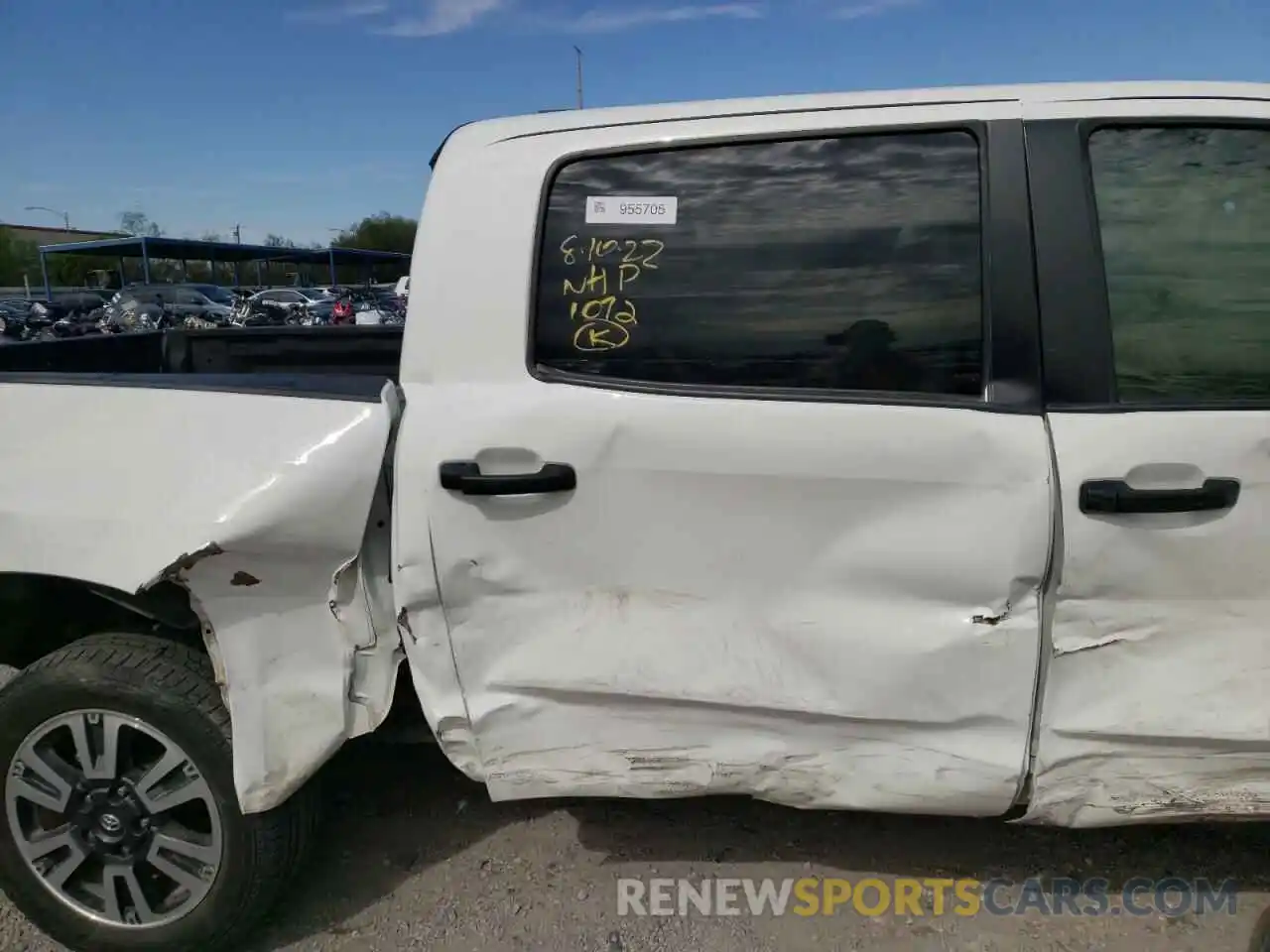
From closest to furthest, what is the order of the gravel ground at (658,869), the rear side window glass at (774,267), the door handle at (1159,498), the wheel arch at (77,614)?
the door handle at (1159,498) < the rear side window glass at (774,267) < the wheel arch at (77,614) < the gravel ground at (658,869)

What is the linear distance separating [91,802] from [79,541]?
0.67 m

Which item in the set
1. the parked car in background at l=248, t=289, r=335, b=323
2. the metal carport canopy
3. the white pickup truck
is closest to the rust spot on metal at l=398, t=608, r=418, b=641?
the white pickup truck

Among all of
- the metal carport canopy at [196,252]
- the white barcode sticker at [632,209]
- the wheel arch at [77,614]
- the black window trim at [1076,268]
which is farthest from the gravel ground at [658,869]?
the metal carport canopy at [196,252]

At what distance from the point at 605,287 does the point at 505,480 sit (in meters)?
0.47

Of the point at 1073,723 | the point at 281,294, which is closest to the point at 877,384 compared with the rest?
the point at 1073,723

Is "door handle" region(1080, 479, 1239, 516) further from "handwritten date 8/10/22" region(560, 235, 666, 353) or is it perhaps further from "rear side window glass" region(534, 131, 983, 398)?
"handwritten date 8/10/22" region(560, 235, 666, 353)

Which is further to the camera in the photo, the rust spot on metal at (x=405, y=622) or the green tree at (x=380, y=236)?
the green tree at (x=380, y=236)

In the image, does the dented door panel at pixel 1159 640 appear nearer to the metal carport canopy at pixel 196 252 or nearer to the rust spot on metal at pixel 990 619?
the rust spot on metal at pixel 990 619

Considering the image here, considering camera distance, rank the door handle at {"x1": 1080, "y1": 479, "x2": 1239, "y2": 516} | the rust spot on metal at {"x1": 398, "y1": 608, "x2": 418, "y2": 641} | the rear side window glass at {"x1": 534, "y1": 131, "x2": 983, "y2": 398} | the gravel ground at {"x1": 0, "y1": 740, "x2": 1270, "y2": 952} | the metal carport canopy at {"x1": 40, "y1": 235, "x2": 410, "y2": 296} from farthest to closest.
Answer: the metal carport canopy at {"x1": 40, "y1": 235, "x2": 410, "y2": 296} → the gravel ground at {"x1": 0, "y1": 740, "x2": 1270, "y2": 952} → the rust spot on metal at {"x1": 398, "y1": 608, "x2": 418, "y2": 641} → the rear side window glass at {"x1": 534, "y1": 131, "x2": 983, "y2": 398} → the door handle at {"x1": 1080, "y1": 479, "x2": 1239, "y2": 516}

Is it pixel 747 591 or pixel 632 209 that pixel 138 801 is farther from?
pixel 632 209

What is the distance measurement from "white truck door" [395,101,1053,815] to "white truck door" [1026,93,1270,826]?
85 millimetres

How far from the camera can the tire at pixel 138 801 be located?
2.11 metres

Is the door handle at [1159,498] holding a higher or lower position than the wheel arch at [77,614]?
higher

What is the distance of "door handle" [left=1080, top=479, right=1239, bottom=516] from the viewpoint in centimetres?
179
